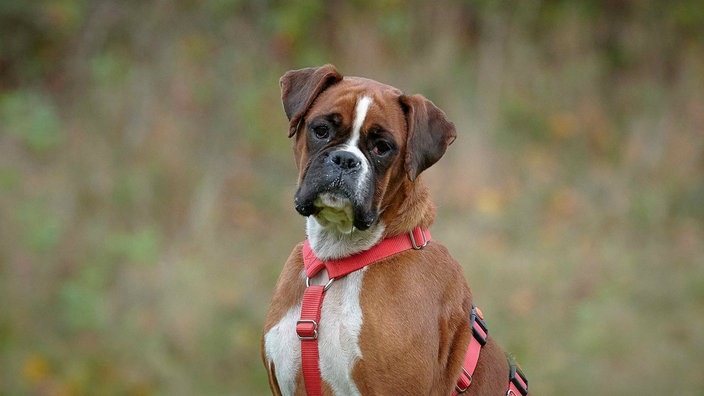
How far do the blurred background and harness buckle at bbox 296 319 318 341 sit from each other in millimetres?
4921

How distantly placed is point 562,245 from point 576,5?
16.0 ft

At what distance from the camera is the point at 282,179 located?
1195 centimetres

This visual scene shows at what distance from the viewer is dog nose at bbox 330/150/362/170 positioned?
4.83 meters

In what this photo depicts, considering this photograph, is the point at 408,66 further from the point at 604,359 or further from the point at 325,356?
the point at 325,356

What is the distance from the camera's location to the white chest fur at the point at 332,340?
188 inches

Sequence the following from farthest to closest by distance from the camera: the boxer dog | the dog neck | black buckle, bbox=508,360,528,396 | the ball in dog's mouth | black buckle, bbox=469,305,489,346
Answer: black buckle, bbox=508,360,528,396 < black buckle, bbox=469,305,489,346 < the dog neck < the ball in dog's mouth < the boxer dog

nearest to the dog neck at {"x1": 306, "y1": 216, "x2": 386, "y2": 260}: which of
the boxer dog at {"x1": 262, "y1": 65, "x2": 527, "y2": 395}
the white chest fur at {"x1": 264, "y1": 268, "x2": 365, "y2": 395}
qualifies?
the boxer dog at {"x1": 262, "y1": 65, "x2": 527, "y2": 395}

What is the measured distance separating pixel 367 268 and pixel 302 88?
1.00 metres

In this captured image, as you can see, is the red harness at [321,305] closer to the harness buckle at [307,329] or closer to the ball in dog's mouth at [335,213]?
the harness buckle at [307,329]

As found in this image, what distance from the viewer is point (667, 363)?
35.8 feet

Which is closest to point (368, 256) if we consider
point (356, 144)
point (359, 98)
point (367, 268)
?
point (367, 268)

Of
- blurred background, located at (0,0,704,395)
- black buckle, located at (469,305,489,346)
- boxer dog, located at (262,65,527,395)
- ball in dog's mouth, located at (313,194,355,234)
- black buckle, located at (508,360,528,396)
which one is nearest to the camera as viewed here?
boxer dog, located at (262,65,527,395)

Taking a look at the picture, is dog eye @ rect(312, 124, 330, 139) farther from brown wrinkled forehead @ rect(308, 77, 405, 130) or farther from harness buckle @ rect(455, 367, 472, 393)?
harness buckle @ rect(455, 367, 472, 393)

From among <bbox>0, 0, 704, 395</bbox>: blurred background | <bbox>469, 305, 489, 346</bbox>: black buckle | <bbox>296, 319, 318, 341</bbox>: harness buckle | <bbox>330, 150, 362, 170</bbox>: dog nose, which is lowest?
<bbox>0, 0, 704, 395</bbox>: blurred background
